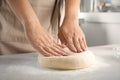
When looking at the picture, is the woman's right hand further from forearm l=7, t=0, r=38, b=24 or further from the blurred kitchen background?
the blurred kitchen background

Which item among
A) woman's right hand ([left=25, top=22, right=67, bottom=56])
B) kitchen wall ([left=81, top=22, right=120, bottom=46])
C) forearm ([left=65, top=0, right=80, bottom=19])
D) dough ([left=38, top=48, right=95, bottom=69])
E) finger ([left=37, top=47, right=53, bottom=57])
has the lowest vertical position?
kitchen wall ([left=81, top=22, right=120, bottom=46])

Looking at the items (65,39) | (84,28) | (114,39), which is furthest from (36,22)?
(84,28)

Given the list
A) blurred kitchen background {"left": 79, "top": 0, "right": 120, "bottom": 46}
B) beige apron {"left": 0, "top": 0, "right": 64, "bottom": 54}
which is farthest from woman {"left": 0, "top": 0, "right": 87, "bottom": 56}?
blurred kitchen background {"left": 79, "top": 0, "right": 120, "bottom": 46}

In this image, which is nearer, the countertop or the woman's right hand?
the countertop

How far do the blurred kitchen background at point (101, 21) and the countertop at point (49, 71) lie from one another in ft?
2.10

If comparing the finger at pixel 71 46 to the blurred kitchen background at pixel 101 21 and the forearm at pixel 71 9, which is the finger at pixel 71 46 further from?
the blurred kitchen background at pixel 101 21

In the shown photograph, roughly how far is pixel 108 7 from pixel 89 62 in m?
0.85

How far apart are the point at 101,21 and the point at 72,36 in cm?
68

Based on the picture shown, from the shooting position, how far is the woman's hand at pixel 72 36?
0.69 meters

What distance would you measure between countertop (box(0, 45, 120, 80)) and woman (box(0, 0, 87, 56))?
2.4 inches

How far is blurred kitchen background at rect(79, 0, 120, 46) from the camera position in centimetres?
130

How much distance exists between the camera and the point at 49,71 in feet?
1.82

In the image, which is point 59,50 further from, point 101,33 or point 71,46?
point 101,33

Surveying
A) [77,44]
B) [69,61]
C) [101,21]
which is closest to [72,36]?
[77,44]
